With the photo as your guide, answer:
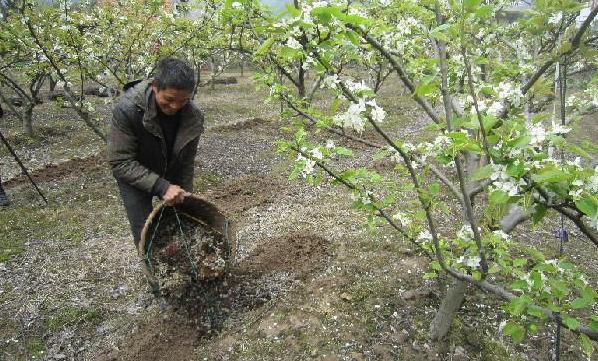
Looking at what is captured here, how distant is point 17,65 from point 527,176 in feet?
37.2

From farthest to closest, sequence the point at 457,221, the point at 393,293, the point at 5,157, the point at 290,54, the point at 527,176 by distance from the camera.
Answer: the point at 5,157
the point at 457,221
the point at 393,293
the point at 290,54
the point at 527,176

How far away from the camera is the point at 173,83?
3338mm

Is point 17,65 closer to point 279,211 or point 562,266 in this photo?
point 279,211

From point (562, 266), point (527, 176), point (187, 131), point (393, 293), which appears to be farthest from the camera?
point (393, 293)

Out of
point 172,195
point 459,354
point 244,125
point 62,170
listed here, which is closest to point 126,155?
point 172,195

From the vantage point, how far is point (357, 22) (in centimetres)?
170

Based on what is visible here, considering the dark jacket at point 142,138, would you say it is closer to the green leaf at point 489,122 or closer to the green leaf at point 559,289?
the green leaf at point 489,122

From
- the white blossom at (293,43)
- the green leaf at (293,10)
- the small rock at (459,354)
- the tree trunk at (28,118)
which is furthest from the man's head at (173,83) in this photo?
the tree trunk at (28,118)

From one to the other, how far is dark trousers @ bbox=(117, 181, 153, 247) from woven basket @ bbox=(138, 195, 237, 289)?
4.7 inches

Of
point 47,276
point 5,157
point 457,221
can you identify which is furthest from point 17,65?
point 457,221

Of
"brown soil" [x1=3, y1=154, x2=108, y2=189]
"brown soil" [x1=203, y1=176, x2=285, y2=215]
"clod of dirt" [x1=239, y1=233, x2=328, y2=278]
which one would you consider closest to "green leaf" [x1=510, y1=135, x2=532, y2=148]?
"clod of dirt" [x1=239, y1=233, x2=328, y2=278]

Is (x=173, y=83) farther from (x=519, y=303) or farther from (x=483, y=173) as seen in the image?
(x=519, y=303)

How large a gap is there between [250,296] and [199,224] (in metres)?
0.90

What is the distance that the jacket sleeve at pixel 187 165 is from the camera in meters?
4.12
